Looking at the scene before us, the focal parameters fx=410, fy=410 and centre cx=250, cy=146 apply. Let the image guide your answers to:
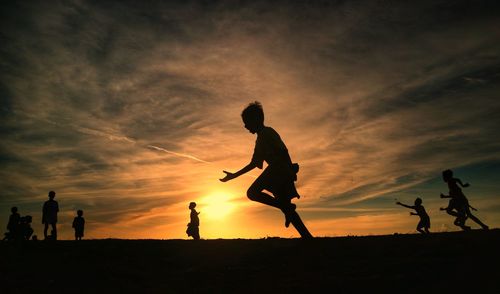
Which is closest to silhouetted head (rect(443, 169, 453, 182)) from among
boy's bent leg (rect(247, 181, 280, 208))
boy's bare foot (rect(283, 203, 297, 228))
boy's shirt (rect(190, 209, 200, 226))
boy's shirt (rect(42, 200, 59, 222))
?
boy's bare foot (rect(283, 203, 297, 228))

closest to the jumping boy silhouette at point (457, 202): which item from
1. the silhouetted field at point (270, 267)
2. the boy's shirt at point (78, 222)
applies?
the silhouetted field at point (270, 267)

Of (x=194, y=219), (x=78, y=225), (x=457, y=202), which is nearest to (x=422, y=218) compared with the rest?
(x=457, y=202)

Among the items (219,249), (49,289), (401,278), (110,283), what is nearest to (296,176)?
(219,249)

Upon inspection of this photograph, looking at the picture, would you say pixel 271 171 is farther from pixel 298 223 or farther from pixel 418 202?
pixel 418 202

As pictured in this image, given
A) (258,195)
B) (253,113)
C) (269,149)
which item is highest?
(253,113)

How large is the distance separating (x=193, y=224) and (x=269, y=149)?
1184cm

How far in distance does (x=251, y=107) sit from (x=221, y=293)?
405 cm

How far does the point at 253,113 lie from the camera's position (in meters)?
8.38

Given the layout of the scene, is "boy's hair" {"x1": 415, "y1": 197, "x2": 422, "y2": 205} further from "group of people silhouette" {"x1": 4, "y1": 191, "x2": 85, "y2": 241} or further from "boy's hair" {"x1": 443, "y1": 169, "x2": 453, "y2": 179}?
"group of people silhouette" {"x1": 4, "y1": 191, "x2": 85, "y2": 241}

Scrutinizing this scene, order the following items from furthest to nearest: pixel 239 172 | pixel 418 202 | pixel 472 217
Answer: pixel 418 202, pixel 472 217, pixel 239 172

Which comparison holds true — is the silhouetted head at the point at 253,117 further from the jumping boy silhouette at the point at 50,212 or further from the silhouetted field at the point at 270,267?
the jumping boy silhouette at the point at 50,212

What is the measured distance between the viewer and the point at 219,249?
8734mm

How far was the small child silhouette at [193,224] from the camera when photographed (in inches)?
744

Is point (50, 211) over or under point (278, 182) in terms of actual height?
over
